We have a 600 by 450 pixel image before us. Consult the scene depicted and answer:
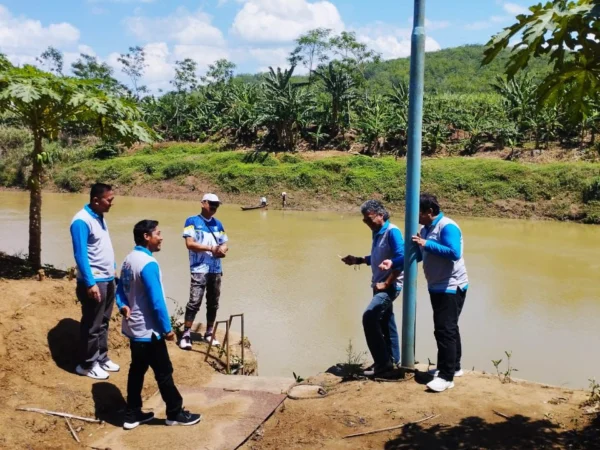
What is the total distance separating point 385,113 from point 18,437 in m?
26.0

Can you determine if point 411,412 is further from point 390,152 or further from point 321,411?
point 390,152

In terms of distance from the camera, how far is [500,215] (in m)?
20.9

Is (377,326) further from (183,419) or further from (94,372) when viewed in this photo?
(94,372)

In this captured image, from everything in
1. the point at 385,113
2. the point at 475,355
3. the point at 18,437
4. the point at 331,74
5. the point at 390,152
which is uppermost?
the point at 331,74

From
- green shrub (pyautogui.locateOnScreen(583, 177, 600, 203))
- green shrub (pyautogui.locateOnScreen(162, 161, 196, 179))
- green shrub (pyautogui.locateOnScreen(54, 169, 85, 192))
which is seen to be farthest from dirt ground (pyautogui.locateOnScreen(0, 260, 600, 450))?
green shrub (pyautogui.locateOnScreen(54, 169, 85, 192))

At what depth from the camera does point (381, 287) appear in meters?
4.36

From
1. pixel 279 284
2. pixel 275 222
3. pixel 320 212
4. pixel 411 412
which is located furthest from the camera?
pixel 320 212

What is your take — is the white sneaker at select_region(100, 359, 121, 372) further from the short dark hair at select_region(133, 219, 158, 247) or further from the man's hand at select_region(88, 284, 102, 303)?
the short dark hair at select_region(133, 219, 158, 247)

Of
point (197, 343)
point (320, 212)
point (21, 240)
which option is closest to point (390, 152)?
point (320, 212)

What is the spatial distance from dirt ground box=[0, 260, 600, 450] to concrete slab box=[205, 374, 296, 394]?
156mm

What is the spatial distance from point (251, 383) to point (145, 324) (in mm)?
1241

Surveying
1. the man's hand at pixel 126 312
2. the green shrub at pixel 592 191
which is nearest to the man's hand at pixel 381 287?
the man's hand at pixel 126 312

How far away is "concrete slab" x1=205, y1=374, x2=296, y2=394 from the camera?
14.4 ft

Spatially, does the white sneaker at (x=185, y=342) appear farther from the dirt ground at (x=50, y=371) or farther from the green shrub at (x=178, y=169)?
the green shrub at (x=178, y=169)
